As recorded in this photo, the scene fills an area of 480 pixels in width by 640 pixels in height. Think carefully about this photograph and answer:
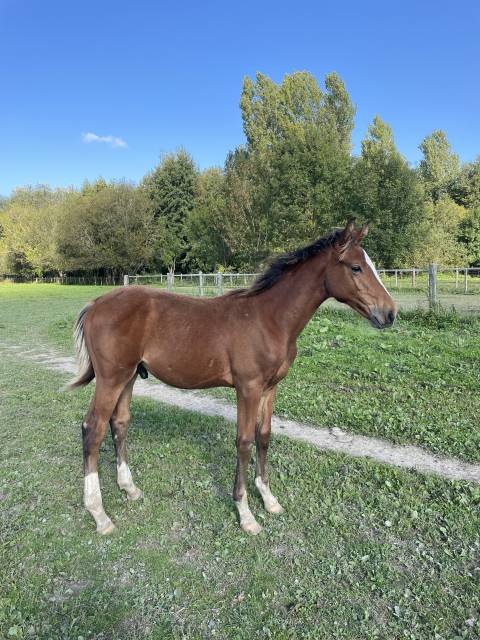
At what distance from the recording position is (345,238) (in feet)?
9.91

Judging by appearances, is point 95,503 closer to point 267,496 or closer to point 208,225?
point 267,496

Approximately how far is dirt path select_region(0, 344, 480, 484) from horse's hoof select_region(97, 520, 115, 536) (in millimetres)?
2305

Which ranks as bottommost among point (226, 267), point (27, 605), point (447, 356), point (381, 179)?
point (27, 605)

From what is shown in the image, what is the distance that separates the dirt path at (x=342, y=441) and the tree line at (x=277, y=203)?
79.9 ft

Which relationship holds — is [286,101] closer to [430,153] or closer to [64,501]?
[430,153]

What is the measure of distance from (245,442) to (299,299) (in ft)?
3.97

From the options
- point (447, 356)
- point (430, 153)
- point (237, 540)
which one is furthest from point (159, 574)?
point (430, 153)

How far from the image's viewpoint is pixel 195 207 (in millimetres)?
42250

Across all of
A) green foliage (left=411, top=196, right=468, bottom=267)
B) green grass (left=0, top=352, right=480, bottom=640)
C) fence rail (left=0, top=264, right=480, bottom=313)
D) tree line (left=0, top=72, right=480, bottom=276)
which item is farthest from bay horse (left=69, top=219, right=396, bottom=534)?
green foliage (left=411, top=196, right=468, bottom=267)

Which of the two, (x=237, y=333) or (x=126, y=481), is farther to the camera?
(x=126, y=481)

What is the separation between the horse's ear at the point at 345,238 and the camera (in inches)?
117

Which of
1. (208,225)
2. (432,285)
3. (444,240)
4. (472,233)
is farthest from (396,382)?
(472,233)

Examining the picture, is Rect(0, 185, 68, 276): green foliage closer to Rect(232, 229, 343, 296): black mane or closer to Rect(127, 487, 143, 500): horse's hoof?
Rect(127, 487, 143, 500): horse's hoof

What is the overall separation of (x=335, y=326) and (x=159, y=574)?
9.15 meters
